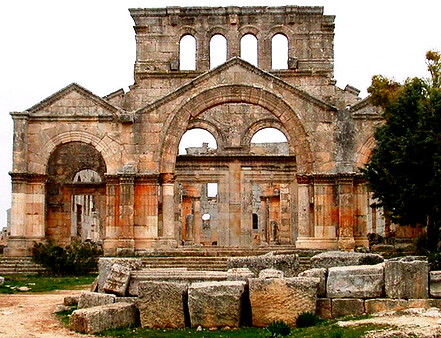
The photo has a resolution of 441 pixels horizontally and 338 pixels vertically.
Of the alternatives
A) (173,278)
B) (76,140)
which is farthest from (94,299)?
(76,140)

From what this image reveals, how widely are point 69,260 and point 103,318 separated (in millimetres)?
12342

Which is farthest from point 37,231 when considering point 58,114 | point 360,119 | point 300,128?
point 360,119

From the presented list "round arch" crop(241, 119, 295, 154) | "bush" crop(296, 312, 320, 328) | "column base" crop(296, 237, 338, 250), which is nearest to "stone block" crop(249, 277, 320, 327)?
"bush" crop(296, 312, 320, 328)

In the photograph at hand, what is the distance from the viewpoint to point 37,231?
91.1ft

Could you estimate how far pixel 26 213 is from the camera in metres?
27.7

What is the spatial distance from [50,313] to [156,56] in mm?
21883

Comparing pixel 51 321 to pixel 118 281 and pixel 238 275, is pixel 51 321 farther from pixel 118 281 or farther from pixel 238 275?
pixel 238 275

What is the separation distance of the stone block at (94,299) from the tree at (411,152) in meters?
9.93

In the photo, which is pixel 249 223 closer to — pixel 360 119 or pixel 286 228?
pixel 286 228

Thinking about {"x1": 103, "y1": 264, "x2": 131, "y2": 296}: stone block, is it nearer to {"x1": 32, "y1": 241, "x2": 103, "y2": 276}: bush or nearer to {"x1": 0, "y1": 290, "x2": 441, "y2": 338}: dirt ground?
{"x1": 0, "y1": 290, "x2": 441, "y2": 338}: dirt ground

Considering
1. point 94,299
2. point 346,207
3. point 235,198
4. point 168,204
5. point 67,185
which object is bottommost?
point 94,299

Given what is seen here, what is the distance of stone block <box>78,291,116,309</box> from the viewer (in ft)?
46.5

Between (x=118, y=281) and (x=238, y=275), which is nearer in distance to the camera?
(x=238, y=275)

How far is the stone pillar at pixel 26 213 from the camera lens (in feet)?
89.4
